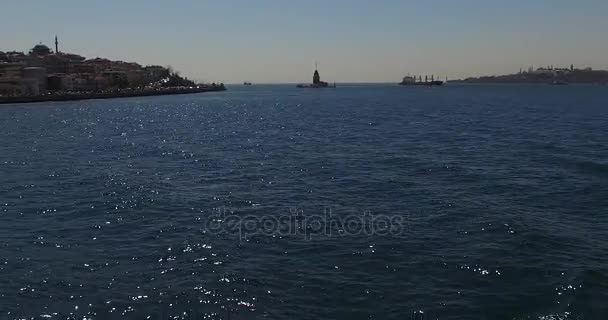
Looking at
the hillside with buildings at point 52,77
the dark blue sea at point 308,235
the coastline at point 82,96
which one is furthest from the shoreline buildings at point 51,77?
the dark blue sea at point 308,235

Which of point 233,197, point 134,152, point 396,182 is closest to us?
point 233,197

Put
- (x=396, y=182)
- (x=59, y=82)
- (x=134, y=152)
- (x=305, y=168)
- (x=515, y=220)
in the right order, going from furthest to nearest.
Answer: (x=59, y=82), (x=134, y=152), (x=305, y=168), (x=396, y=182), (x=515, y=220)

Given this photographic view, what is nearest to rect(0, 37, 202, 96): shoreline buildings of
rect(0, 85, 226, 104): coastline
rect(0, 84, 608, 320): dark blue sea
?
rect(0, 85, 226, 104): coastline

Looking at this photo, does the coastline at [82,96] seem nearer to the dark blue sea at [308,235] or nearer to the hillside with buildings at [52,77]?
the hillside with buildings at [52,77]

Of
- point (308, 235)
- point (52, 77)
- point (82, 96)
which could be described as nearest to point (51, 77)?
point (52, 77)

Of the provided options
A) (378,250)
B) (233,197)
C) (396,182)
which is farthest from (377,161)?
(378,250)

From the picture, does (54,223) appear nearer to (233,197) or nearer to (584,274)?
(233,197)

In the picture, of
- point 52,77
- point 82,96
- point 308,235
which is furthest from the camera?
point 52,77

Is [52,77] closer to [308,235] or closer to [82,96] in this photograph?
[82,96]
